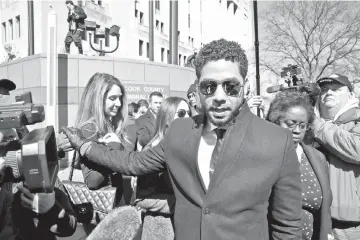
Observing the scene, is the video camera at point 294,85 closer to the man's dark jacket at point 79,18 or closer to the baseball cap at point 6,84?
the baseball cap at point 6,84

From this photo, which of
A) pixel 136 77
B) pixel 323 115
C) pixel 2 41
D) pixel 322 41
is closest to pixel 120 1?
pixel 2 41

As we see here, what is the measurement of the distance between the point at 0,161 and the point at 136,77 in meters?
11.5

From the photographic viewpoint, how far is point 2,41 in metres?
32.1

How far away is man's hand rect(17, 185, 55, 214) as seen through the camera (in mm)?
1675

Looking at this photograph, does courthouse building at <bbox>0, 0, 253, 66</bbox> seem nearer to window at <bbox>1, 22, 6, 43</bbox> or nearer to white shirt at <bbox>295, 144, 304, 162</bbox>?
window at <bbox>1, 22, 6, 43</bbox>

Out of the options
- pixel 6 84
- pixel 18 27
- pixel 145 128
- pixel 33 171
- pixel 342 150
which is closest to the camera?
pixel 33 171

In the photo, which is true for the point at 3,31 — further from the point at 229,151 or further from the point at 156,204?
the point at 229,151

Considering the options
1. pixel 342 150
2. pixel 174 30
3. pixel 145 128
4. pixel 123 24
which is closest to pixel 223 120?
pixel 342 150

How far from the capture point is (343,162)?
9.19 feet

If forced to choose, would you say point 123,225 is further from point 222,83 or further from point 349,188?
point 349,188

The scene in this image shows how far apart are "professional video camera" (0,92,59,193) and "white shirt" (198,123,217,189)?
0.66 m

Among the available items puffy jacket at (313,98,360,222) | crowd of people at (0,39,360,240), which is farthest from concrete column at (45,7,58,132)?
puffy jacket at (313,98,360,222)

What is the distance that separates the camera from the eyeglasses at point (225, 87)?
175cm

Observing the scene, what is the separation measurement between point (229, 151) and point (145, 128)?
11.4 ft
